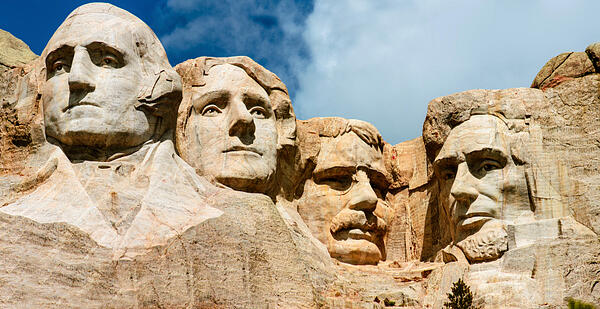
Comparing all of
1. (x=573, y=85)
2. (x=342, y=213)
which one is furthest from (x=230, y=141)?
(x=573, y=85)

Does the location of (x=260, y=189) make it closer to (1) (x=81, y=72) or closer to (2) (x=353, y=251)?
(2) (x=353, y=251)

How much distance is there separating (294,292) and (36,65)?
15.6 ft

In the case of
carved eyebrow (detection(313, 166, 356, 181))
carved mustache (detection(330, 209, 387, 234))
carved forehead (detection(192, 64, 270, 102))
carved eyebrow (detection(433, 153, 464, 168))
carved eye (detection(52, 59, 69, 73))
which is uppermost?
carved forehead (detection(192, 64, 270, 102))

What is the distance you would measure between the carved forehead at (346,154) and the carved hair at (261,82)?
2.96 ft

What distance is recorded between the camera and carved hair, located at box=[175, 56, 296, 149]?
58.8 ft

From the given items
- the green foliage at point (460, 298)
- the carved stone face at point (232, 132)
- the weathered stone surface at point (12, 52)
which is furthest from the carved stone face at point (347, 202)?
the weathered stone surface at point (12, 52)

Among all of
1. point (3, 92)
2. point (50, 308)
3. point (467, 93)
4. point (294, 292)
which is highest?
point (467, 93)

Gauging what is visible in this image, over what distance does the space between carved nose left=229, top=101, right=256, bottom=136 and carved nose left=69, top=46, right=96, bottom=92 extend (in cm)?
231

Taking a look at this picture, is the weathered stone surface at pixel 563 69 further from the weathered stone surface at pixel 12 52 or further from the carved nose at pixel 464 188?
the weathered stone surface at pixel 12 52

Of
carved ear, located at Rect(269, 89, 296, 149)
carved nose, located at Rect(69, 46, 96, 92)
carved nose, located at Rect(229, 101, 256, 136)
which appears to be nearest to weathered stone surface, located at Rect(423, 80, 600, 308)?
carved ear, located at Rect(269, 89, 296, 149)

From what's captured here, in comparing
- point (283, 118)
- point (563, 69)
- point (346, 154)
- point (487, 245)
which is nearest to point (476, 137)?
point (487, 245)

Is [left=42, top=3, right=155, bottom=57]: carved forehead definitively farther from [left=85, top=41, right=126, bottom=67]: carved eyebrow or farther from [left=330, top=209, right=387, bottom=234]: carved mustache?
[left=330, top=209, right=387, bottom=234]: carved mustache

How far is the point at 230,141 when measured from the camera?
17344mm

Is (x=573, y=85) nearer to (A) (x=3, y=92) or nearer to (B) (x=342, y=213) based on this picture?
(B) (x=342, y=213)
